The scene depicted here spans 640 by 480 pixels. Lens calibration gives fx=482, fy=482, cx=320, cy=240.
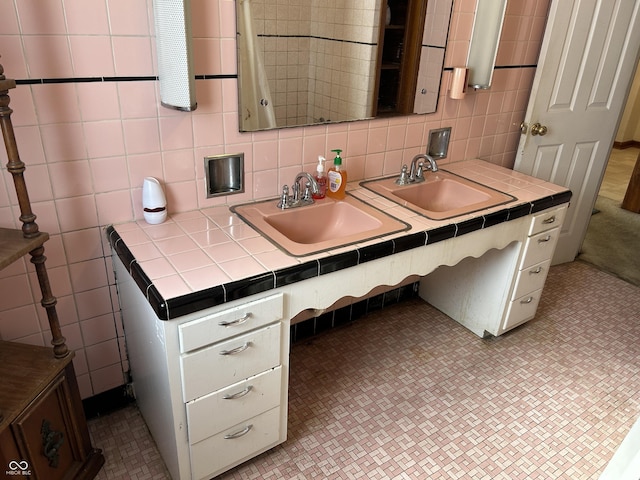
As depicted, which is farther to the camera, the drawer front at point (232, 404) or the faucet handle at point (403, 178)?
the faucet handle at point (403, 178)

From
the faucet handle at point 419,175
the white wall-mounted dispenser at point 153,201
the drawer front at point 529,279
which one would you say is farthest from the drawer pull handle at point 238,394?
the drawer front at point 529,279

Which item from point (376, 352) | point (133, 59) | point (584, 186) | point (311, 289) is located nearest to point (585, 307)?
point (584, 186)

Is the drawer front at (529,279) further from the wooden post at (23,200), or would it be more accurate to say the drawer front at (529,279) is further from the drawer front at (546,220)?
the wooden post at (23,200)

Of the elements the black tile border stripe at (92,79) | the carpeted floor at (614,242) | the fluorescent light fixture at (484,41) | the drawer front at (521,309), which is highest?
the fluorescent light fixture at (484,41)

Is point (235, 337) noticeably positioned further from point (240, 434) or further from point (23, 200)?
point (23, 200)

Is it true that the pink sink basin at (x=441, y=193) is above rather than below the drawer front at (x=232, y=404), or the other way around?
above

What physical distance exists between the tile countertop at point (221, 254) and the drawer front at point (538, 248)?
320 millimetres

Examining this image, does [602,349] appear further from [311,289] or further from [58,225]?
[58,225]

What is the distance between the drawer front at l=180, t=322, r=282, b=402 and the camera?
138 centimetres

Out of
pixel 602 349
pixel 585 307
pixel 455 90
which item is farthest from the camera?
pixel 585 307

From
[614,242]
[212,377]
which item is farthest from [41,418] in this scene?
[614,242]

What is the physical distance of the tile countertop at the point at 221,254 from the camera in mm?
1313

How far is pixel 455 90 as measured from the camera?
225 centimetres

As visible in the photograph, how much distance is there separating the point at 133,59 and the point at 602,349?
2.45m
